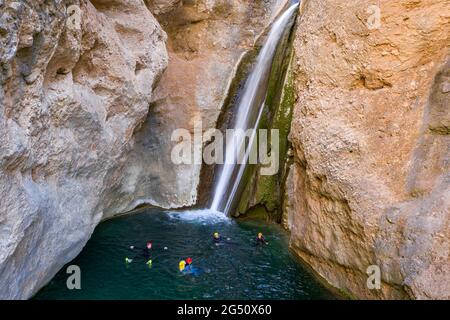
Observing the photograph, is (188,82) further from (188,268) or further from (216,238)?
(188,268)

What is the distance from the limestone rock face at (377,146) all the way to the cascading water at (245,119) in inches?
150

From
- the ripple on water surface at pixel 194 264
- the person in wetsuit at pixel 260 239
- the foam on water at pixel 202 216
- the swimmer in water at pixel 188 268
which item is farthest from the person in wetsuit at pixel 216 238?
the swimmer in water at pixel 188 268

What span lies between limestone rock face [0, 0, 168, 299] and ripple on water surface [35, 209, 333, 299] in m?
0.75

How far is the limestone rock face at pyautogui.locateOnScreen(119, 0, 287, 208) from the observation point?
47.1 ft

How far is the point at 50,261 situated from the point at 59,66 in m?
4.02

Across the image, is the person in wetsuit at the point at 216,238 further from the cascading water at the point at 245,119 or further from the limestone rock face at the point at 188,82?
the limestone rock face at the point at 188,82

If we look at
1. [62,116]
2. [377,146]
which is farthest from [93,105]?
[377,146]

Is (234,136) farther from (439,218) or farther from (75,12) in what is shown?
(439,218)

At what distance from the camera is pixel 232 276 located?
30.1ft

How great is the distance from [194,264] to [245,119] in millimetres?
A: 6457

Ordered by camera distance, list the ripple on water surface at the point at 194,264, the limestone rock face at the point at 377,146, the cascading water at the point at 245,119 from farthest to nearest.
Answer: the cascading water at the point at 245,119 → the ripple on water surface at the point at 194,264 → the limestone rock face at the point at 377,146

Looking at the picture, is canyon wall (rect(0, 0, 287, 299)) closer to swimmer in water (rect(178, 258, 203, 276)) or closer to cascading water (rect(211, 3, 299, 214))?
cascading water (rect(211, 3, 299, 214))

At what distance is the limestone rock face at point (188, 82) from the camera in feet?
47.1
